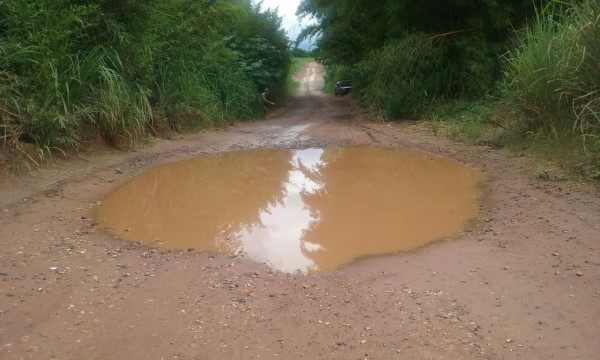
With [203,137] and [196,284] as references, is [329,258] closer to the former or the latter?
[196,284]

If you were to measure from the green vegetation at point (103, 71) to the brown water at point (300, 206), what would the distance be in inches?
58.9

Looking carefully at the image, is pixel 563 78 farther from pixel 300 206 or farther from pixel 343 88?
pixel 343 88

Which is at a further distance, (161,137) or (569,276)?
(161,137)

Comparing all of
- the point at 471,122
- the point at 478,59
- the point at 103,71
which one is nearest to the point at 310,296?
the point at 103,71

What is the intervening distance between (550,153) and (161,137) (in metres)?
7.36

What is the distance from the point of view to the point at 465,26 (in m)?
13.4

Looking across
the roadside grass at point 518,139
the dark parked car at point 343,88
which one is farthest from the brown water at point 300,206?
the dark parked car at point 343,88

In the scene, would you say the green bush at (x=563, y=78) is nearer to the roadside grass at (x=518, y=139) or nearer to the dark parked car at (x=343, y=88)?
the roadside grass at (x=518, y=139)

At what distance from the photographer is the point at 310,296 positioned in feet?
12.7

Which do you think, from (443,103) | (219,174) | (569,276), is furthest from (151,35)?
(569,276)

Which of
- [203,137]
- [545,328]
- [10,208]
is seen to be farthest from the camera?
[203,137]

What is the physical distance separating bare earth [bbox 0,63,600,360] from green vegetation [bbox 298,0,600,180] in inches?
66.8

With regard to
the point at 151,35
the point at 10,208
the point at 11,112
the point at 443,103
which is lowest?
the point at 443,103

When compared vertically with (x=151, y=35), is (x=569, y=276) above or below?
below
